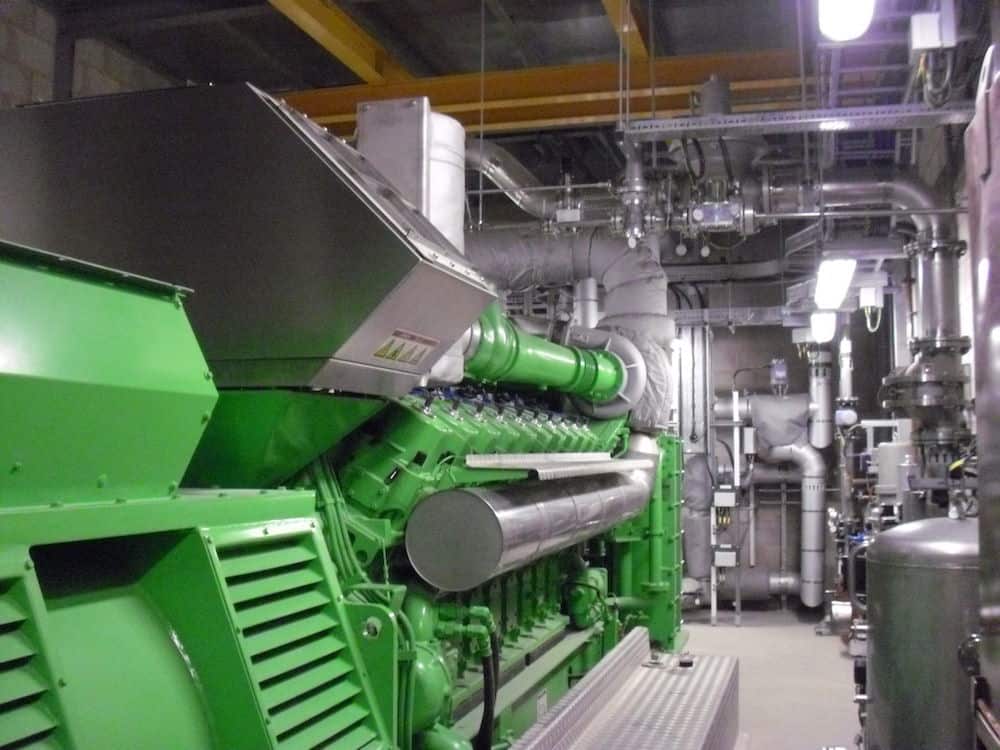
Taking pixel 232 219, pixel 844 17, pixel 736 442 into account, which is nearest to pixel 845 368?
pixel 736 442

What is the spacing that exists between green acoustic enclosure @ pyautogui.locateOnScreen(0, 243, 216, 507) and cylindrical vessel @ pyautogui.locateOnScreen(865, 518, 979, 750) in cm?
303

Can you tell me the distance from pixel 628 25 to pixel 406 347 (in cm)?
255

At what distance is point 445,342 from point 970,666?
1.84m

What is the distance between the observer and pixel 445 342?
338cm

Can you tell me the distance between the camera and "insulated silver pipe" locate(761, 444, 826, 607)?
33.1 feet

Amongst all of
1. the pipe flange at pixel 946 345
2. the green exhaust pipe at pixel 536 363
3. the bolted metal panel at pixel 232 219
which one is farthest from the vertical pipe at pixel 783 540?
the bolted metal panel at pixel 232 219

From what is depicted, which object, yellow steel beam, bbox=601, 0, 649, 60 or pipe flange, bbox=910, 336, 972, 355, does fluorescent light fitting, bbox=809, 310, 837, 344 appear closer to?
pipe flange, bbox=910, 336, 972, 355

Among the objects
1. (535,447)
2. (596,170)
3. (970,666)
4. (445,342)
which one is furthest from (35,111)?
(596,170)

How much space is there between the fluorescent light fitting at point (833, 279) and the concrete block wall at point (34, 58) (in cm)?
434

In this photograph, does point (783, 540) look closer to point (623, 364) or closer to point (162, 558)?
point (623, 364)

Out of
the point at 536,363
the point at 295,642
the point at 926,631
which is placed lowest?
the point at 926,631

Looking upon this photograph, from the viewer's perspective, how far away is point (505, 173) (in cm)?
652

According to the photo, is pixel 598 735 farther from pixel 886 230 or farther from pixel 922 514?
pixel 886 230

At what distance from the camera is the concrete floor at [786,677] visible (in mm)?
6273
